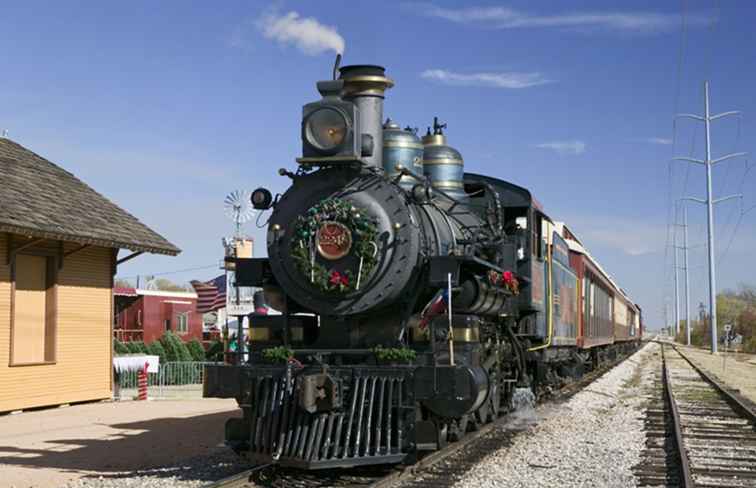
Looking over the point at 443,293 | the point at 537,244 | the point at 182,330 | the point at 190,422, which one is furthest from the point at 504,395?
the point at 182,330

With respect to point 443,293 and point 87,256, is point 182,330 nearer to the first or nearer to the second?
point 87,256

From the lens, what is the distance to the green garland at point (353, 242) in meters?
9.31

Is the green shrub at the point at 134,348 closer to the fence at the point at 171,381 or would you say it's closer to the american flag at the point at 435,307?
the fence at the point at 171,381

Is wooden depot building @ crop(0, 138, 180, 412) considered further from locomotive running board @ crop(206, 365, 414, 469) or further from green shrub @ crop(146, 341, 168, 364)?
green shrub @ crop(146, 341, 168, 364)

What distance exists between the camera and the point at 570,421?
13.1m

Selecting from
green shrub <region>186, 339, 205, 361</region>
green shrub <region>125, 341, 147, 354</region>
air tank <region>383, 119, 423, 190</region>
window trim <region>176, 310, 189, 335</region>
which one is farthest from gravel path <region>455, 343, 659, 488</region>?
window trim <region>176, 310, 189, 335</region>

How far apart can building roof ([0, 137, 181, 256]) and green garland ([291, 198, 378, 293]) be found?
21.9 feet

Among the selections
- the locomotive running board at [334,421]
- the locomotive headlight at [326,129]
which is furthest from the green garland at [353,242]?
the locomotive running board at [334,421]

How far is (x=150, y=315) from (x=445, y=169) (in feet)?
81.6

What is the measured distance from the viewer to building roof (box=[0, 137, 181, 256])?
14969 millimetres

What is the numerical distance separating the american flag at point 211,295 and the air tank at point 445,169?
2000 centimetres

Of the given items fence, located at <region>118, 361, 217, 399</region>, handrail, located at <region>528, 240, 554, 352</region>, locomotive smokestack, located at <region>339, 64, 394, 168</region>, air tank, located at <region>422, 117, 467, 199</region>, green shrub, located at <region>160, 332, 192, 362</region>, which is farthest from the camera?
green shrub, located at <region>160, 332, 192, 362</region>

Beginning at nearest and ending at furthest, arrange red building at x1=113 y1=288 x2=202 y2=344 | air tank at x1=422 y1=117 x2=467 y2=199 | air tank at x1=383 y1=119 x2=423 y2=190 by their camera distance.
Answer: air tank at x1=383 y1=119 x2=423 y2=190 → air tank at x1=422 y1=117 x2=467 y2=199 → red building at x1=113 y1=288 x2=202 y2=344

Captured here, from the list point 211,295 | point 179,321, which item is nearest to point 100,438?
point 211,295
